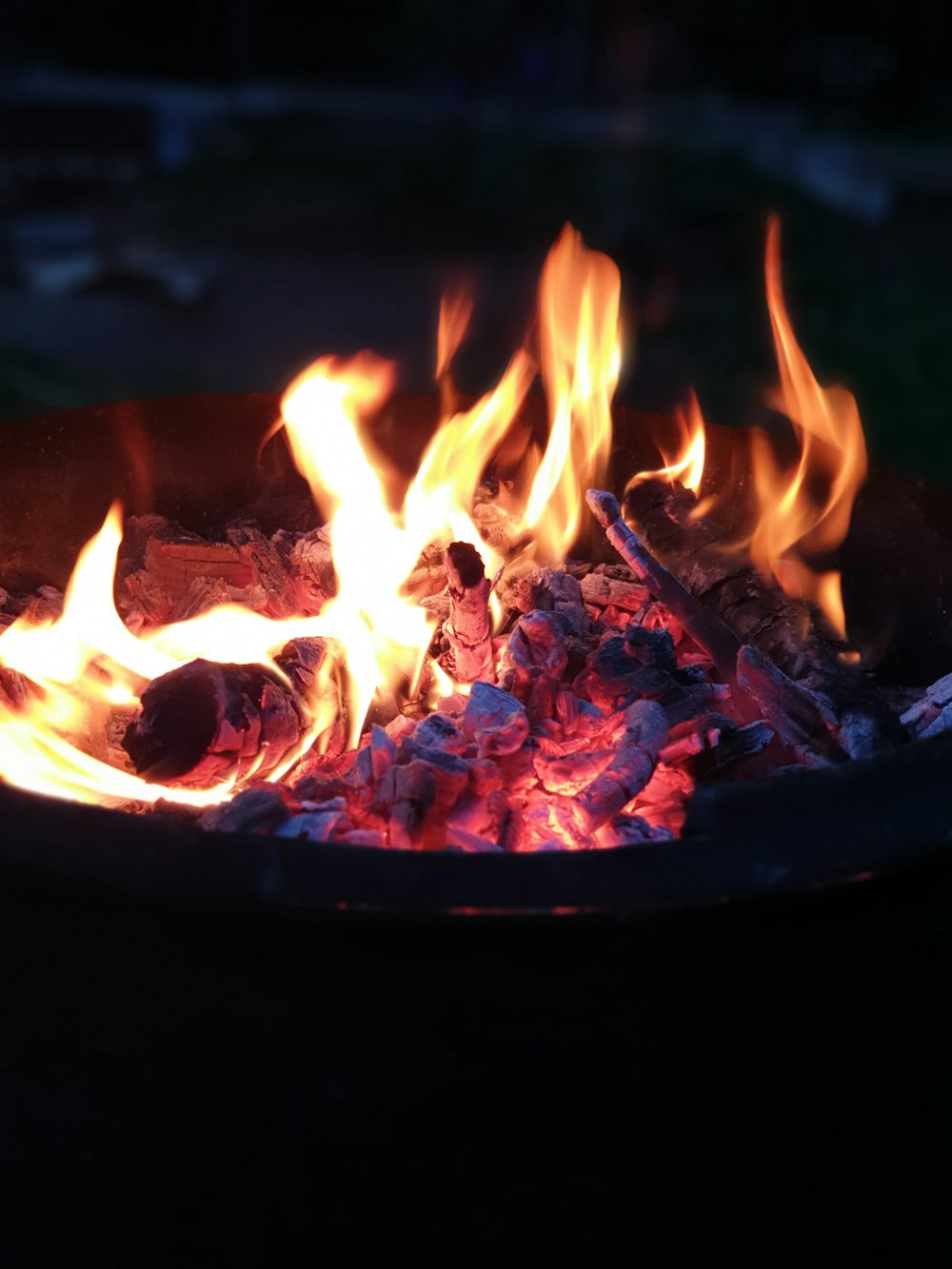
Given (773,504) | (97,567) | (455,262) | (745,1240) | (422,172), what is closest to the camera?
(745,1240)

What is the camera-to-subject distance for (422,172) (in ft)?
33.9

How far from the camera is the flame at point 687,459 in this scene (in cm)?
256

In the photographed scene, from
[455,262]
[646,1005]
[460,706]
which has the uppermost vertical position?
[646,1005]

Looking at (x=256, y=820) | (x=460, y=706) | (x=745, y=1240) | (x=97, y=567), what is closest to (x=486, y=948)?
(x=256, y=820)

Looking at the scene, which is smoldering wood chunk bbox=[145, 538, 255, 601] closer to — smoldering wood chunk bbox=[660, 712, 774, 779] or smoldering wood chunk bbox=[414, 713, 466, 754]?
smoldering wood chunk bbox=[414, 713, 466, 754]

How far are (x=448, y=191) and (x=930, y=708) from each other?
8.70 metres

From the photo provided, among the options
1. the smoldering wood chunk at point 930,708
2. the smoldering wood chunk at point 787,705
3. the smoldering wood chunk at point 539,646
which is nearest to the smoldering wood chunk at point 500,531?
the smoldering wood chunk at point 539,646

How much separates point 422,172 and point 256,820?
956 centimetres

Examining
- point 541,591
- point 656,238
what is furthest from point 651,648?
point 656,238

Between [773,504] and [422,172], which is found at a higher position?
[773,504]

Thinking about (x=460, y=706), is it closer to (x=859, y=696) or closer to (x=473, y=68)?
(x=859, y=696)

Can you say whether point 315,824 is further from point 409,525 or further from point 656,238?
point 656,238

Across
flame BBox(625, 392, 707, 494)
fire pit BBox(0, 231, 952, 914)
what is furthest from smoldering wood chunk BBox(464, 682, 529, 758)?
flame BBox(625, 392, 707, 494)

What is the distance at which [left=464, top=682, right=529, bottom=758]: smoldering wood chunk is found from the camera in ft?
6.19
